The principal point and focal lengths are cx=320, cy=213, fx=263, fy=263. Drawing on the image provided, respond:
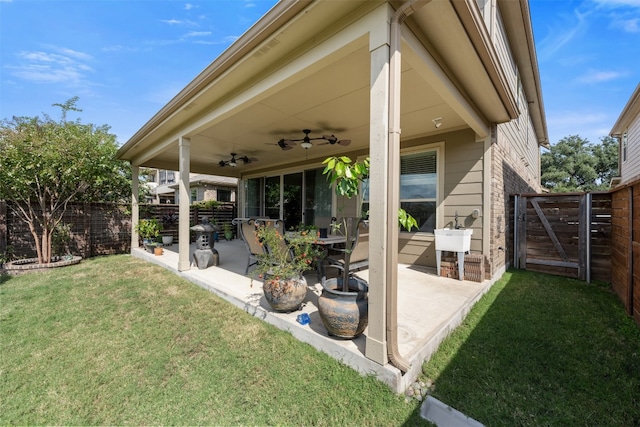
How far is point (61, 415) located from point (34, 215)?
6.00 meters

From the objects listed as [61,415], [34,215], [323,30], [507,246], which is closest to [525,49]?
[507,246]

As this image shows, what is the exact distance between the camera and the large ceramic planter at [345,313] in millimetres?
2135

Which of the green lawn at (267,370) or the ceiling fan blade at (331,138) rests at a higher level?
the ceiling fan blade at (331,138)

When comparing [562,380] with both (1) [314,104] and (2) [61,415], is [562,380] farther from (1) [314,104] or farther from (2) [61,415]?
(1) [314,104]

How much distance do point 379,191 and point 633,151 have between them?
38.1ft

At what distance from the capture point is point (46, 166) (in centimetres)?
513

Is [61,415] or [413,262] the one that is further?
[413,262]

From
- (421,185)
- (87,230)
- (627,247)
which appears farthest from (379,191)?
(87,230)

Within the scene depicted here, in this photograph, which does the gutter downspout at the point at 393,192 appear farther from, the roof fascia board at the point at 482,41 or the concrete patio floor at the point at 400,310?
the roof fascia board at the point at 482,41

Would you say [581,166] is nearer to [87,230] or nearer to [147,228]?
[147,228]

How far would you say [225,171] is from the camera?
31.6 feet

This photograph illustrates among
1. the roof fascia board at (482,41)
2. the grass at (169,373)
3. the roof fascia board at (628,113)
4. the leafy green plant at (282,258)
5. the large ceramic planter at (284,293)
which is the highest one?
the roof fascia board at (628,113)

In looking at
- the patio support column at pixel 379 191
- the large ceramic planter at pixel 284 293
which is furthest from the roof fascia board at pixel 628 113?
the large ceramic planter at pixel 284 293

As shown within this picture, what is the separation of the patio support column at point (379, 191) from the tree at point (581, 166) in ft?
90.9
